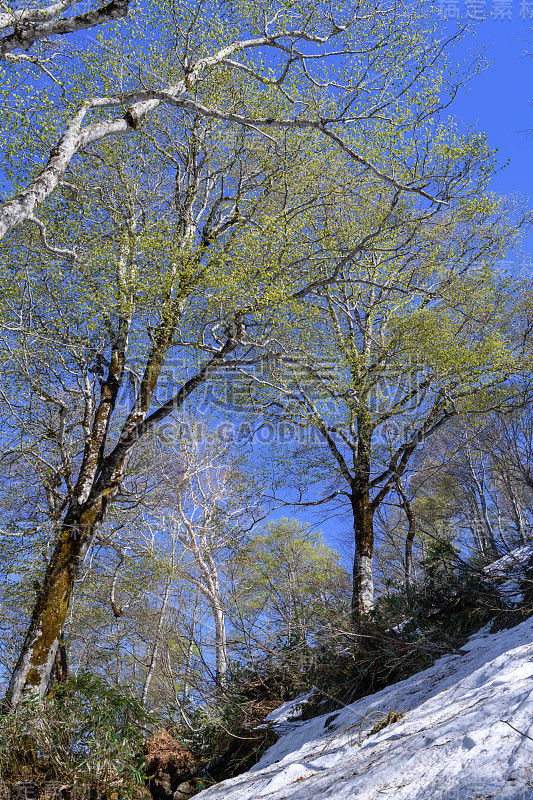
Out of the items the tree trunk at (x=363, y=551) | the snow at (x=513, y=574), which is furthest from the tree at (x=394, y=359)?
the snow at (x=513, y=574)

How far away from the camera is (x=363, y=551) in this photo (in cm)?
978

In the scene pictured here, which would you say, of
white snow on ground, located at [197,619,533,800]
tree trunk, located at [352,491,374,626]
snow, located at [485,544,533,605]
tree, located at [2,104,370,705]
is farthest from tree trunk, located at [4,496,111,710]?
snow, located at [485,544,533,605]

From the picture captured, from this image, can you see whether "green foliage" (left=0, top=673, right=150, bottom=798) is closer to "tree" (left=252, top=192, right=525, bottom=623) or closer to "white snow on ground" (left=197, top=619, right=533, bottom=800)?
"white snow on ground" (left=197, top=619, right=533, bottom=800)

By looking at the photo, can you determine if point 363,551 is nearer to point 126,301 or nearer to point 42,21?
point 126,301

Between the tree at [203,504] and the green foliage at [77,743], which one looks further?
the tree at [203,504]

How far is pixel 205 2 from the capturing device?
7.90 m

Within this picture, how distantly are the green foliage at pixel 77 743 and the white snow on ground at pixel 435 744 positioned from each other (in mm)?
981

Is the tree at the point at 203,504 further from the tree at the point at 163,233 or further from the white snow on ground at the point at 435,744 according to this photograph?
the white snow on ground at the point at 435,744

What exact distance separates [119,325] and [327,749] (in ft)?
25.9

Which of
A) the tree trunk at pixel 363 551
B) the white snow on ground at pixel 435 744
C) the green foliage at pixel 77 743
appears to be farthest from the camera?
the tree trunk at pixel 363 551

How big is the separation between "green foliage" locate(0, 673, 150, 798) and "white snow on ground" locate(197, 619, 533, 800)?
0.98 meters

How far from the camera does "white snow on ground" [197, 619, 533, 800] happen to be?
6.29ft

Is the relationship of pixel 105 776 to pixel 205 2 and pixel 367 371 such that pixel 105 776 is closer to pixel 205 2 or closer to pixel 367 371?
pixel 367 371

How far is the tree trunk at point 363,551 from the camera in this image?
30.1ft
